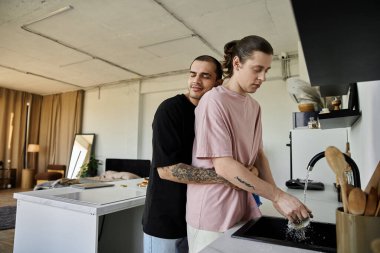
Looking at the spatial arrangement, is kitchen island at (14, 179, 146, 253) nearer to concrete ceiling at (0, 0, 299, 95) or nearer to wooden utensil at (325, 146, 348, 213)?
wooden utensil at (325, 146, 348, 213)

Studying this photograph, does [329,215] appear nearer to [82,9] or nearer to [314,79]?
[314,79]

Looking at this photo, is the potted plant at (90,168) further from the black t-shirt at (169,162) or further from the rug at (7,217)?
the black t-shirt at (169,162)

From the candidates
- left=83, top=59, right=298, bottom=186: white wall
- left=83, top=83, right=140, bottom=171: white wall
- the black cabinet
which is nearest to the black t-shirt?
the black cabinet

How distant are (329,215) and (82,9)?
10.7 ft

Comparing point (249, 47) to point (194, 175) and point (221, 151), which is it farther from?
point (194, 175)

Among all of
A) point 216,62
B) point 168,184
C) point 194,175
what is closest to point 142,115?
point 216,62

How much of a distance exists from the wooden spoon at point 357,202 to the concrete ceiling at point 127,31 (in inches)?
112

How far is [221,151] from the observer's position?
851mm

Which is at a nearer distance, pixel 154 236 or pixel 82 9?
pixel 154 236

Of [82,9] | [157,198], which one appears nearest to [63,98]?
→ [82,9]

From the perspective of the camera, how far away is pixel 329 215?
1.21 metres

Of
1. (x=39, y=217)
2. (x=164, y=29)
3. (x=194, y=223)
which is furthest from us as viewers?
(x=164, y=29)

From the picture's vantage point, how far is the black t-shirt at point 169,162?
1062 mm

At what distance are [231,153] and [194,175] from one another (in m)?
0.17
